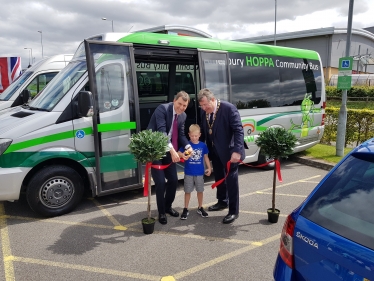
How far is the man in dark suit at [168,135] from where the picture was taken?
14.4ft

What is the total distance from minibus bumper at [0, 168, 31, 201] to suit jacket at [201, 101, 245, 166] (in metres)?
2.69

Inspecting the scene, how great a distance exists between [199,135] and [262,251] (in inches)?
68.5

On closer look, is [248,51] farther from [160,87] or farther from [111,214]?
[111,214]

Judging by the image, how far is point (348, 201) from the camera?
2002mm

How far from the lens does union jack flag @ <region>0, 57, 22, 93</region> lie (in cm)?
1238

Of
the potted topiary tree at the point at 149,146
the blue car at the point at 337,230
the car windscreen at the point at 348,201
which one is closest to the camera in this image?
the blue car at the point at 337,230

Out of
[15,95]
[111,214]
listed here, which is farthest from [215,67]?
[15,95]

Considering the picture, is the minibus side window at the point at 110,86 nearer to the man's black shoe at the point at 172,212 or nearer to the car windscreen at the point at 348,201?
the man's black shoe at the point at 172,212

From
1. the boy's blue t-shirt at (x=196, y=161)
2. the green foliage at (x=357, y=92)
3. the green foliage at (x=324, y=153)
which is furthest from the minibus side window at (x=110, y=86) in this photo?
the green foliage at (x=357, y=92)

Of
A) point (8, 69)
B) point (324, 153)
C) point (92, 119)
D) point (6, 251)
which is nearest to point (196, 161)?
point (92, 119)

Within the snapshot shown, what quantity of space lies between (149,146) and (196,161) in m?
0.87

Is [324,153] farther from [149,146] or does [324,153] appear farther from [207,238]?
[149,146]

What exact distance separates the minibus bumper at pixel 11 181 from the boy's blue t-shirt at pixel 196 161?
2.26 metres

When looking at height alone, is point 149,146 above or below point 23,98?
below
